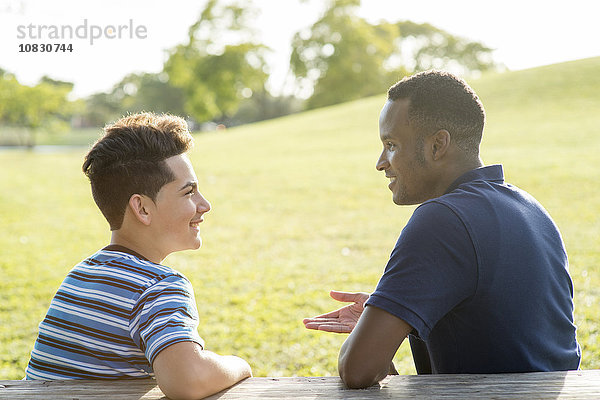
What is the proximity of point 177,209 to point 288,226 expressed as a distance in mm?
9888

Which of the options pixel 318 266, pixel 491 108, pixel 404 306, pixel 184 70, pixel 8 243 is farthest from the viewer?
pixel 184 70

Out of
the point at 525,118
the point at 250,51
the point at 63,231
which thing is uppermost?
the point at 250,51

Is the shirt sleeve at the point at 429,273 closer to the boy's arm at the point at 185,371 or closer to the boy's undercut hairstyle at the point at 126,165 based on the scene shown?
the boy's arm at the point at 185,371

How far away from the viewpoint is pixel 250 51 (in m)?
53.7

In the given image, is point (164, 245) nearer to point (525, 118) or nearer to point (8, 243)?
point (8, 243)

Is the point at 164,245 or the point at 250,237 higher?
the point at 164,245

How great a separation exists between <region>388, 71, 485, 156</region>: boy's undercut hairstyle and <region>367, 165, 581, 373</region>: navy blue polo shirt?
252 mm

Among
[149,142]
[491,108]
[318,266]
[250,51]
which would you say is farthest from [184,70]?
[149,142]

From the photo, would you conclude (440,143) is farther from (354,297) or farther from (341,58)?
(341,58)

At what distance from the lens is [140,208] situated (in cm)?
225

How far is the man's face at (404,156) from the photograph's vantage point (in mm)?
2404

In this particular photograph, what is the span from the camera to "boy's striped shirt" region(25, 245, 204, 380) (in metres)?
1.92

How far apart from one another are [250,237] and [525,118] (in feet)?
56.1

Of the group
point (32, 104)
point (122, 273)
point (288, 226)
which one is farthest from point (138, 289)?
point (32, 104)
